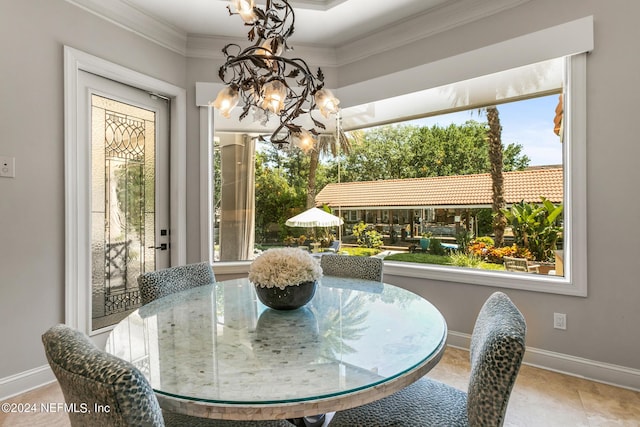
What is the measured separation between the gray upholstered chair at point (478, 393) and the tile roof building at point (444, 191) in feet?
6.07

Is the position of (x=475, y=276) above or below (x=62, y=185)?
below

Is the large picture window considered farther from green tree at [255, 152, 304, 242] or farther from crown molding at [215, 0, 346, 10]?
crown molding at [215, 0, 346, 10]

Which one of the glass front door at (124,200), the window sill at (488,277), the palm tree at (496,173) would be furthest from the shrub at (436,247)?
the glass front door at (124,200)

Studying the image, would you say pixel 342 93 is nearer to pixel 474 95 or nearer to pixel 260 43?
pixel 474 95

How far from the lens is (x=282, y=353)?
3.36ft

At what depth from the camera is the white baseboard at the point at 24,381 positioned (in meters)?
2.09

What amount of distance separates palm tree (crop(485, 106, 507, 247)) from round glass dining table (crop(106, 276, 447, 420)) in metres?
1.71

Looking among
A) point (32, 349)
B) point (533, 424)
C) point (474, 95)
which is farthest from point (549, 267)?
point (32, 349)

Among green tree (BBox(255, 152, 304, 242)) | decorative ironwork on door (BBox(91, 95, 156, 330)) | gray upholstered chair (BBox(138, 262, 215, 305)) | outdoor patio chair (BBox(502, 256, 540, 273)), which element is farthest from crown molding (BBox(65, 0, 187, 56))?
outdoor patio chair (BBox(502, 256, 540, 273))

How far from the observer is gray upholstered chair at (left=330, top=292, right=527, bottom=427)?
0.87 m

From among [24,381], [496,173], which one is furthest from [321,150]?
[24,381]

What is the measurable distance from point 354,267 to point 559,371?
1621mm

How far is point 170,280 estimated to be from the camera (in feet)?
6.12

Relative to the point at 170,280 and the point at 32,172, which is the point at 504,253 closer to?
the point at 170,280
